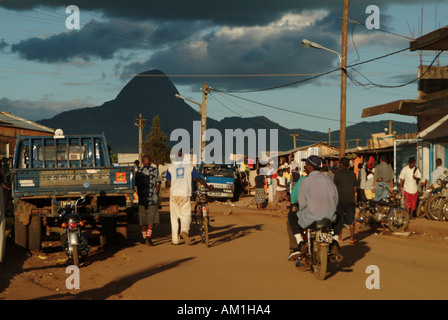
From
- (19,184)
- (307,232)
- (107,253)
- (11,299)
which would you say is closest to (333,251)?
(307,232)

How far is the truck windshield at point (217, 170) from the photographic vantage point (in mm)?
33234

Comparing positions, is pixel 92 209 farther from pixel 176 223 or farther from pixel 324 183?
pixel 324 183

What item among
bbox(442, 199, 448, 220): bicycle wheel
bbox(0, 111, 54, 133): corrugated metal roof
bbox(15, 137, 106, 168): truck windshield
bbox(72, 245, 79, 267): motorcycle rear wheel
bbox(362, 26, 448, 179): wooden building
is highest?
bbox(0, 111, 54, 133): corrugated metal roof

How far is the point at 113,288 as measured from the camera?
8547 millimetres

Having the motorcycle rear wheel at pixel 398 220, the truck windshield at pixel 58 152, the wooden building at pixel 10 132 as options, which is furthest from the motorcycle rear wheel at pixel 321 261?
the wooden building at pixel 10 132

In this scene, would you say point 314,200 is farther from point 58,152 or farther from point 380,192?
point 380,192

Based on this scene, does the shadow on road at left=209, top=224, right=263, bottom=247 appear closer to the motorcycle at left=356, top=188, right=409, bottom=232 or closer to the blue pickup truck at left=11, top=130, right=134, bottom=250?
the blue pickup truck at left=11, top=130, right=134, bottom=250

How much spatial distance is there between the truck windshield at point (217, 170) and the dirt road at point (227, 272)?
17.5 m

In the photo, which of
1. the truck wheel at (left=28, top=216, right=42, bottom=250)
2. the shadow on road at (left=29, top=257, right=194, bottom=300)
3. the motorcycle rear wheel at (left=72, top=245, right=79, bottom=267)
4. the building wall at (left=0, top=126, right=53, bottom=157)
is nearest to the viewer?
the shadow on road at (left=29, top=257, right=194, bottom=300)

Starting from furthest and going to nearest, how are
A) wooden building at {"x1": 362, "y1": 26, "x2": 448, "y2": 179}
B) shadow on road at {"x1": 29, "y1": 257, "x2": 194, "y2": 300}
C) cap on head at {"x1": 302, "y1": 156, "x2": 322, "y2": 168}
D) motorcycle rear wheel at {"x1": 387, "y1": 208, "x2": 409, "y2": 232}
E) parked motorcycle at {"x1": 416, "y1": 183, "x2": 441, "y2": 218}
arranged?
wooden building at {"x1": 362, "y1": 26, "x2": 448, "y2": 179}
parked motorcycle at {"x1": 416, "y1": 183, "x2": 441, "y2": 218}
motorcycle rear wheel at {"x1": 387, "y1": 208, "x2": 409, "y2": 232}
cap on head at {"x1": 302, "y1": 156, "x2": 322, "y2": 168}
shadow on road at {"x1": 29, "y1": 257, "x2": 194, "y2": 300}

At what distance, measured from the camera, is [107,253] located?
12.8m

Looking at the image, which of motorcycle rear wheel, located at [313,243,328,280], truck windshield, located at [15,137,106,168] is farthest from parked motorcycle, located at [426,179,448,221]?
motorcycle rear wheel, located at [313,243,328,280]

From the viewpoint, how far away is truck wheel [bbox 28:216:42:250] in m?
12.7

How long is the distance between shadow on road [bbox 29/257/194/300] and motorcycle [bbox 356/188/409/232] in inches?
315
